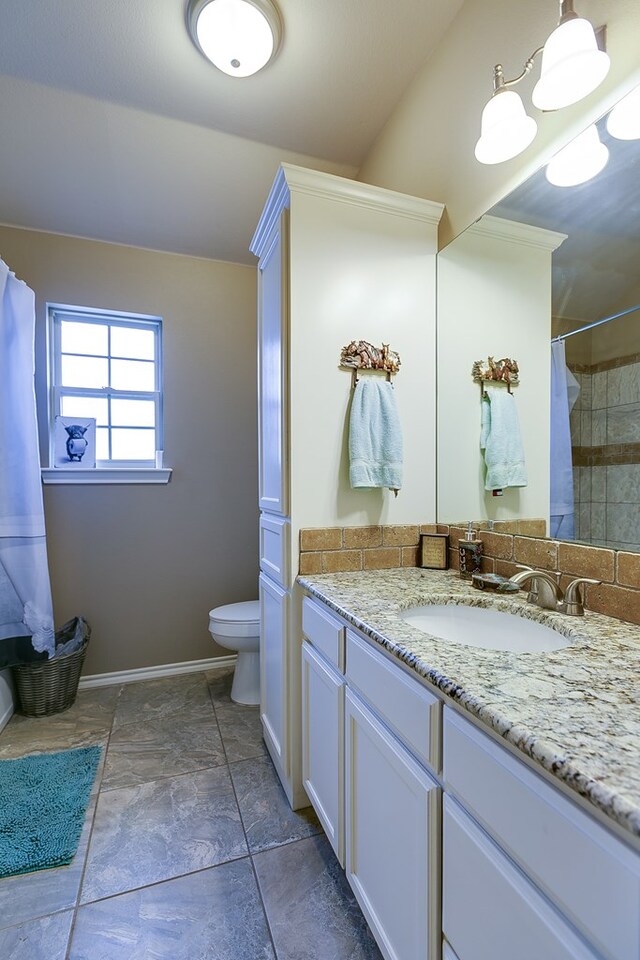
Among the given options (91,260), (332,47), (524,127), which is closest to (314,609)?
(524,127)

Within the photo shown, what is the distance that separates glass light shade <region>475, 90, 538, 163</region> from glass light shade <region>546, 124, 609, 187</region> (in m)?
0.11

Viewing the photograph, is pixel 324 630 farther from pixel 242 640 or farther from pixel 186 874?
pixel 242 640

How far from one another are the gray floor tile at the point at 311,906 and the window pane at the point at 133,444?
2.11 meters

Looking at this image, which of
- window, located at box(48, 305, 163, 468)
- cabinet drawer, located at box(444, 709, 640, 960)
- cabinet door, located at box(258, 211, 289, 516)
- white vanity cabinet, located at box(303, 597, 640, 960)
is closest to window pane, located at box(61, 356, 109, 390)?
window, located at box(48, 305, 163, 468)

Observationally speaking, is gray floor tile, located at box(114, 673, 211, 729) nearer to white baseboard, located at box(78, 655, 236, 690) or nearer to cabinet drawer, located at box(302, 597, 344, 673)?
white baseboard, located at box(78, 655, 236, 690)

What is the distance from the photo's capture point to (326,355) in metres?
1.55

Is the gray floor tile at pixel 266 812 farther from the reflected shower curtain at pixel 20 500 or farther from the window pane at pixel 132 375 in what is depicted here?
the window pane at pixel 132 375

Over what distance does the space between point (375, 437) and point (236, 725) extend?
1563 mm

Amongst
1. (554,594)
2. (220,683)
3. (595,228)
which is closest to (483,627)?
(554,594)

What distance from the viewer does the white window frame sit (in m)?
2.47

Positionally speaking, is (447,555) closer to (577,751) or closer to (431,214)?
(577,751)

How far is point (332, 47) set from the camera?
1.52m

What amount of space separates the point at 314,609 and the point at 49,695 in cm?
172

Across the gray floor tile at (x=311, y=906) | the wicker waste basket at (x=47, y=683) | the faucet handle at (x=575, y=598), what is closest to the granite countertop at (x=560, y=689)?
the faucet handle at (x=575, y=598)
